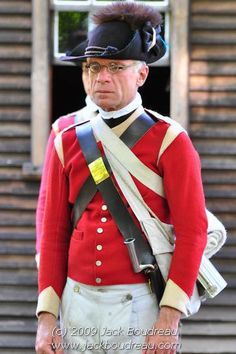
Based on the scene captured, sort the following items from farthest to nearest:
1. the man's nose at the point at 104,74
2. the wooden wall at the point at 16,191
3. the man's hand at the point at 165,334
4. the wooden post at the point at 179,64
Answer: the wooden wall at the point at 16,191
the wooden post at the point at 179,64
the man's nose at the point at 104,74
the man's hand at the point at 165,334

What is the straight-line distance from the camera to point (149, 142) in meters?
2.88

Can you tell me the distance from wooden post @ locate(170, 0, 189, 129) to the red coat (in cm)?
267

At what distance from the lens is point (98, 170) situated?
2.89m

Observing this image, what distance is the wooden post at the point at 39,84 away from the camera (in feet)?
18.4

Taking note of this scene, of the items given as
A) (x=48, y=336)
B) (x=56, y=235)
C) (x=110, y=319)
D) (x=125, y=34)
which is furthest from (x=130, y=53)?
(x=48, y=336)

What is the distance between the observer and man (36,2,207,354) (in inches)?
110

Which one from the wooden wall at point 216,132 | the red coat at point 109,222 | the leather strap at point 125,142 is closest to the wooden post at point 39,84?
the wooden wall at point 216,132

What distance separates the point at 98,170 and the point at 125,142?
0.44ft

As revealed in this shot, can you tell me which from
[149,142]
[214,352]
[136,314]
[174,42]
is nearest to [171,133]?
[149,142]

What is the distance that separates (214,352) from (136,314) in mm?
3026

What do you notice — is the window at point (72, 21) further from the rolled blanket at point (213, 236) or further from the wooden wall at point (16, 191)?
the rolled blanket at point (213, 236)

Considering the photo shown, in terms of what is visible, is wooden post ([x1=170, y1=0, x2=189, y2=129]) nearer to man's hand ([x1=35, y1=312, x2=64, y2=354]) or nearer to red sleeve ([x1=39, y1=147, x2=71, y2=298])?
red sleeve ([x1=39, y1=147, x2=71, y2=298])

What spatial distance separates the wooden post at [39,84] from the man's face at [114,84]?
276 cm

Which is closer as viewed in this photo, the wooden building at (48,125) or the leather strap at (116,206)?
the leather strap at (116,206)
